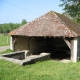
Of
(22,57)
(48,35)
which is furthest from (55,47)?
(22,57)

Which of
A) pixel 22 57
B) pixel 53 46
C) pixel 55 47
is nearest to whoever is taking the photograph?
pixel 22 57

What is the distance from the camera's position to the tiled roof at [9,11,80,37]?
13994 millimetres

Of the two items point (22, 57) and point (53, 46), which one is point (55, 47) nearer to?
point (53, 46)

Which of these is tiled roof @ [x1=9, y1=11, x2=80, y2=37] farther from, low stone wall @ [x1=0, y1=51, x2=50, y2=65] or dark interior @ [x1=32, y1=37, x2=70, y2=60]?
dark interior @ [x1=32, y1=37, x2=70, y2=60]

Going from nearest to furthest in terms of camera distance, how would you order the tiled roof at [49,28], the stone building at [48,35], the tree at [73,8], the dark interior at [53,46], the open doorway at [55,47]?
the stone building at [48,35], the tiled roof at [49,28], the dark interior at [53,46], the open doorway at [55,47], the tree at [73,8]

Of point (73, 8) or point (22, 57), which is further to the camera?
point (73, 8)

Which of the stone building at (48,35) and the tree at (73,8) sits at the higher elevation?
the tree at (73,8)

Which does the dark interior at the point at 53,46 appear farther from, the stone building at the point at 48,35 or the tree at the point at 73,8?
the tree at the point at 73,8

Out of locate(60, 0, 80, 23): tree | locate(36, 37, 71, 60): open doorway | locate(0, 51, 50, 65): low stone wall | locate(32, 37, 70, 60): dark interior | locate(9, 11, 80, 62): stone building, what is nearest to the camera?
locate(0, 51, 50, 65): low stone wall

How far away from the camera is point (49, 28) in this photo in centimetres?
1514

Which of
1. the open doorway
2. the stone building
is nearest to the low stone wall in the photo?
the stone building

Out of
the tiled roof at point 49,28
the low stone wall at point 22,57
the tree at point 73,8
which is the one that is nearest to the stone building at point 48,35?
the tiled roof at point 49,28

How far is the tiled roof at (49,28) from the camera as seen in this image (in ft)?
45.9

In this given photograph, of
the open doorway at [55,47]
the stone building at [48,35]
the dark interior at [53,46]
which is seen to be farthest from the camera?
the open doorway at [55,47]
